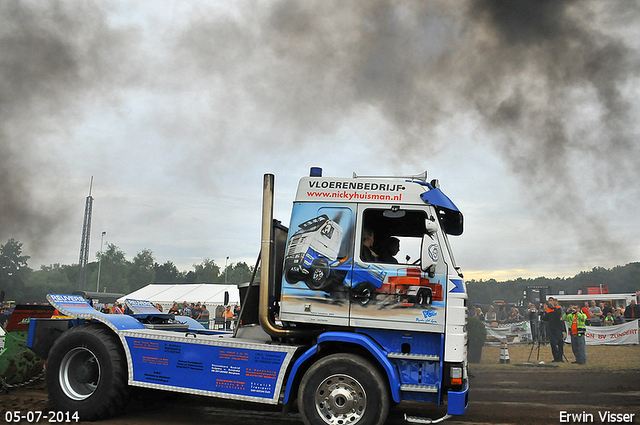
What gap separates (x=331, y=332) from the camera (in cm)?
588

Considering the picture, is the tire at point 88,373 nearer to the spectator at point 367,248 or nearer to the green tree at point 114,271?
the spectator at point 367,248

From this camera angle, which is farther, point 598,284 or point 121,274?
point 121,274

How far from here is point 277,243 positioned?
6691 mm

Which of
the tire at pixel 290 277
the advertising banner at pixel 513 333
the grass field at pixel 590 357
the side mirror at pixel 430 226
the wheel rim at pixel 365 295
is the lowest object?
the grass field at pixel 590 357

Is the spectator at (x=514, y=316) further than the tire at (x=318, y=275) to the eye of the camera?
Yes

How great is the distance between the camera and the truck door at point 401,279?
5684 mm

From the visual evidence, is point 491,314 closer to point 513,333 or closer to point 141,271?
point 513,333

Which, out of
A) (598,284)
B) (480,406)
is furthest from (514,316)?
(598,284)

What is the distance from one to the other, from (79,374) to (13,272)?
146 ft

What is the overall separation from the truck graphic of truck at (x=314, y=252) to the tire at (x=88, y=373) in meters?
2.72

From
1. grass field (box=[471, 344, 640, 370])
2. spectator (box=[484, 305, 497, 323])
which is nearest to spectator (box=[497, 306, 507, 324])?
spectator (box=[484, 305, 497, 323])

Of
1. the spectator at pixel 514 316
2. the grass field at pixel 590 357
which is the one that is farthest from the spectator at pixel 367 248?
the spectator at pixel 514 316

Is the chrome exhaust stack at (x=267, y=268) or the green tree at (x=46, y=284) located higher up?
the chrome exhaust stack at (x=267, y=268)

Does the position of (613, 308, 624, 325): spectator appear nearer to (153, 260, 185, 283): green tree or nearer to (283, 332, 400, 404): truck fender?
(283, 332, 400, 404): truck fender
